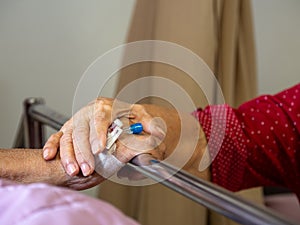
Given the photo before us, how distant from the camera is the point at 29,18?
1494 millimetres

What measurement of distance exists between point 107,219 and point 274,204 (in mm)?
1242

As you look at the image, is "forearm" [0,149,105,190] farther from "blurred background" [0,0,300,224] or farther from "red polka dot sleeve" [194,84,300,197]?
"blurred background" [0,0,300,224]

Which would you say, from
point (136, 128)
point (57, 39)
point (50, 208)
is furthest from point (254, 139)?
point (57, 39)

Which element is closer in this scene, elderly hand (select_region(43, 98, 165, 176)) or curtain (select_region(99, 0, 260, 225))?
elderly hand (select_region(43, 98, 165, 176))

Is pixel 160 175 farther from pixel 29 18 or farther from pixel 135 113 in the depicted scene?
pixel 29 18

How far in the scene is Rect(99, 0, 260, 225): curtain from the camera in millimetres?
1192

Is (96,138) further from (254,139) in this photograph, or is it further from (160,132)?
(254,139)

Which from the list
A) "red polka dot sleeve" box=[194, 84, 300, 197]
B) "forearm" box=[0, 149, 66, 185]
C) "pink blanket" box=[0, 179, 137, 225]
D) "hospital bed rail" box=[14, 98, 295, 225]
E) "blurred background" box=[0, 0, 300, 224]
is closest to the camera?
"pink blanket" box=[0, 179, 137, 225]

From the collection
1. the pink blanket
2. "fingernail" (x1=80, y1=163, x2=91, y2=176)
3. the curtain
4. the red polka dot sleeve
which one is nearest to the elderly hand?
"fingernail" (x1=80, y1=163, x2=91, y2=176)

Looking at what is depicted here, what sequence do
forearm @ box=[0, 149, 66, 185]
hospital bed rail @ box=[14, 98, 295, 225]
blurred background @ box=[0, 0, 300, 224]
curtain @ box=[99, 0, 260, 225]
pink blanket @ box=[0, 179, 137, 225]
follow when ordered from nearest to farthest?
pink blanket @ box=[0, 179, 137, 225], hospital bed rail @ box=[14, 98, 295, 225], forearm @ box=[0, 149, 66, 185], curtain @ box=[99, 0, 260, 225], blurred background @ box=[0, 0, 300, 224]

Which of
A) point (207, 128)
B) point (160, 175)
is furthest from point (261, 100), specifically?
point (160, 175)

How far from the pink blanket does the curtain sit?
88 cm

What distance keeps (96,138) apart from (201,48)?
65 centimetres

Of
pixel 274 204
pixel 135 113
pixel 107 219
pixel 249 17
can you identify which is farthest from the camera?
pixel 274 204
